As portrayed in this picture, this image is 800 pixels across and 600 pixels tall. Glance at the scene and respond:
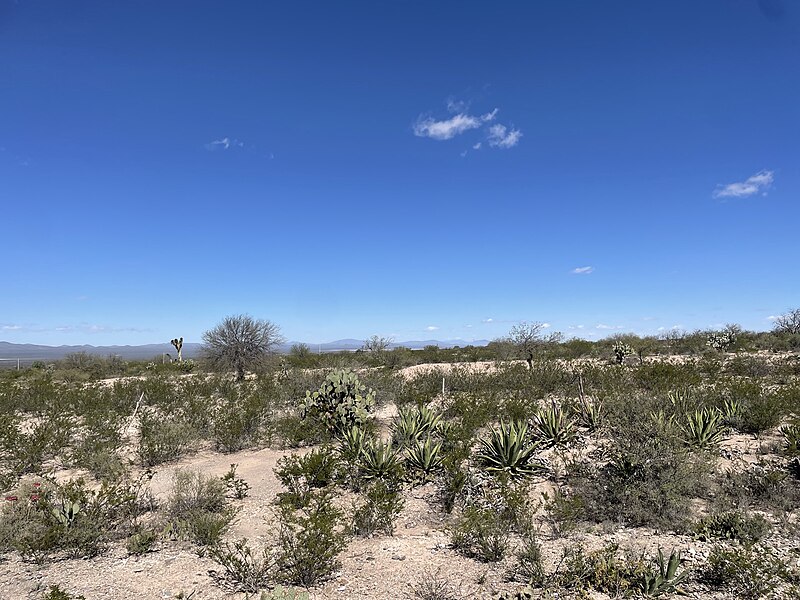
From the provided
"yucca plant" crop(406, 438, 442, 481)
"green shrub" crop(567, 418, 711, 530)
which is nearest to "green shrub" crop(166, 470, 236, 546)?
"yucca plant" crop(406, 438, 442, 481)

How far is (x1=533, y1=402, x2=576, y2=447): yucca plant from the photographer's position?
31.7ft

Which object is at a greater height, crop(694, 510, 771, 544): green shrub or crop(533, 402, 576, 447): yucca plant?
crop(533, 402, 576, 447): yucca plant

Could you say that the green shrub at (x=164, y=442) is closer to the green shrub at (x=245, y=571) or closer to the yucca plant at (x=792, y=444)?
the green shrub at (x=245, y=571)

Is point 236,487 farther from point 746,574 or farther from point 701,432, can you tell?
point 701,432

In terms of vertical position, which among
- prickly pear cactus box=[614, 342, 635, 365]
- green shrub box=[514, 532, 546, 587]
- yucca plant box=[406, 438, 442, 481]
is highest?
prickly pear cactus box=[614, 342, 635, 365]

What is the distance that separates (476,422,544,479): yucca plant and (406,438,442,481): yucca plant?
837 mm

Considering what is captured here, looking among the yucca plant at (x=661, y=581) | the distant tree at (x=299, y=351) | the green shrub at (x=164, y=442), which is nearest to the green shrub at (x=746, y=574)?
the yucca plant at (x=661, y=581)

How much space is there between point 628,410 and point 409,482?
5.03 metres

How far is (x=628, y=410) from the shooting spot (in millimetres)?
9695

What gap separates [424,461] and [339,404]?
377 cm

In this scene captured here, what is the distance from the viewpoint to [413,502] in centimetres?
733

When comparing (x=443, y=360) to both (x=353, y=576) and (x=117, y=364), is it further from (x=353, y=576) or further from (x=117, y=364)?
(x=353, y=576)

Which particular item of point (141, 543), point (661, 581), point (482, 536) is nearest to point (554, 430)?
point (482, 536)

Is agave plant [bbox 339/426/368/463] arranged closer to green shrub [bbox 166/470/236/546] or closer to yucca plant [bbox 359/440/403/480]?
yucca plant [bbox 359/440/403/480]
